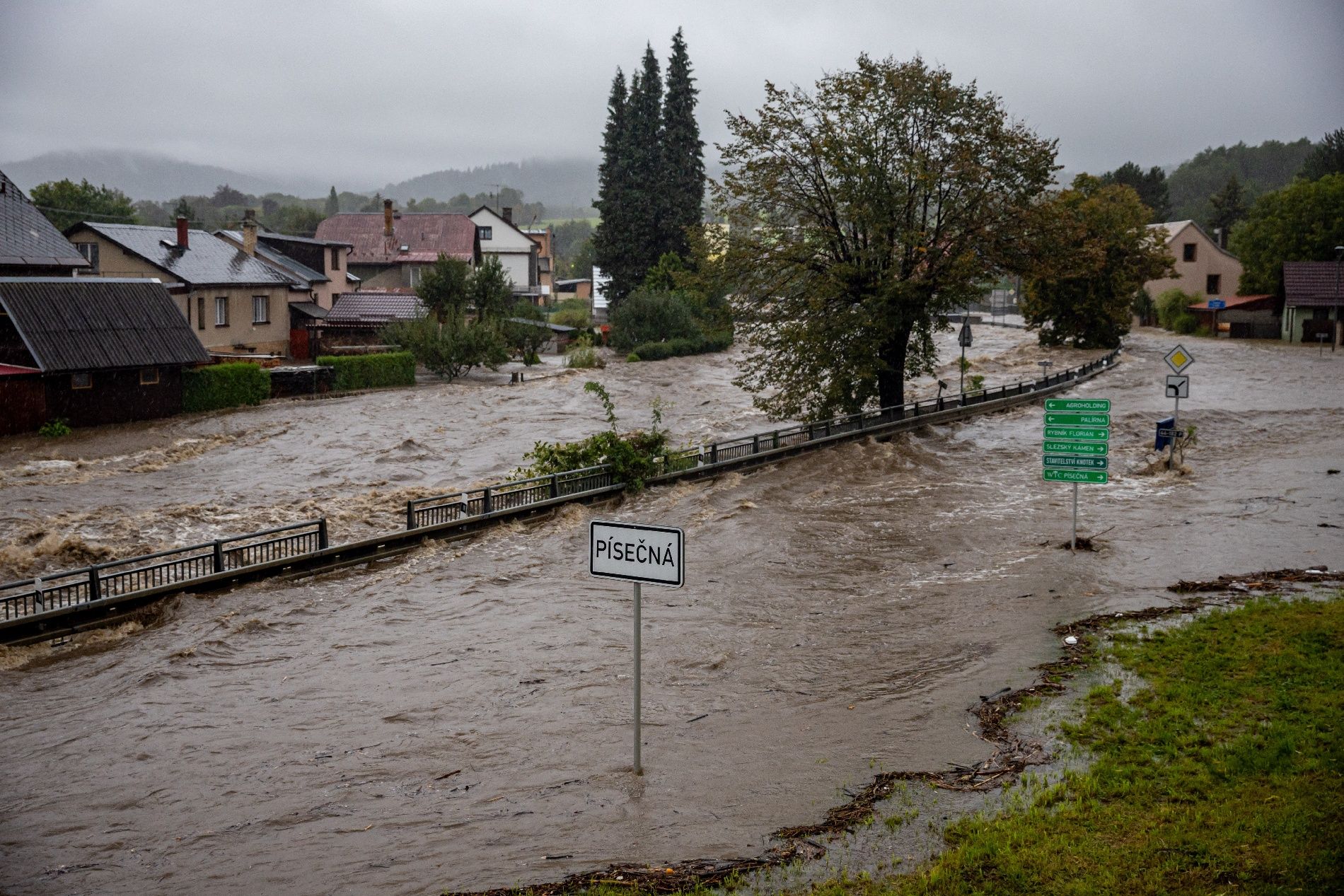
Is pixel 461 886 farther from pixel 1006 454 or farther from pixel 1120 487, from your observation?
pixel 1006 454

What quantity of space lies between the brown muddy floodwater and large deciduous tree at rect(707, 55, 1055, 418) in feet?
21.2

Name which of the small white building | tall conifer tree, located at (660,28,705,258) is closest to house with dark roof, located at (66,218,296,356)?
tall conifer tree, located at (660,28,705,258)

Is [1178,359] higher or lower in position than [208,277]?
lower

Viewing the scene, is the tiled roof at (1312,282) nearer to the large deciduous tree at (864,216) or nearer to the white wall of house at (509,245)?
the large deciduous tree at (864,216)

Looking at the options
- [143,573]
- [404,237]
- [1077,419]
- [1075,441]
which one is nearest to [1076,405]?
[1077,419]

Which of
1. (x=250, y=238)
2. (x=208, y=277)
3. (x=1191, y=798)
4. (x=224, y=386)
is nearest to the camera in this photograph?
(x=1191, y=798)

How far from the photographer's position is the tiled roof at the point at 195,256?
1969 inches

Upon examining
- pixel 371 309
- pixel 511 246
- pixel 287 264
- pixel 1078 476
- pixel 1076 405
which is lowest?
pixel 1078 476

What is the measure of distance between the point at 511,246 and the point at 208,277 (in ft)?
141

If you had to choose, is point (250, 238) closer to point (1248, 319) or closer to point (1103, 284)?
point (1103, 284)

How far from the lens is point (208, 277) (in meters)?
51.3

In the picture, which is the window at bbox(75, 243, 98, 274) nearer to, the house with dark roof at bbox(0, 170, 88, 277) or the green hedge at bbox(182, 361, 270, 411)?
the house with dark roof at bbox(0, 170, 88, 277)

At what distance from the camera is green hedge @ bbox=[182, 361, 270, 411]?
133ft

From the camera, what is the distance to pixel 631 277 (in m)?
76.5
